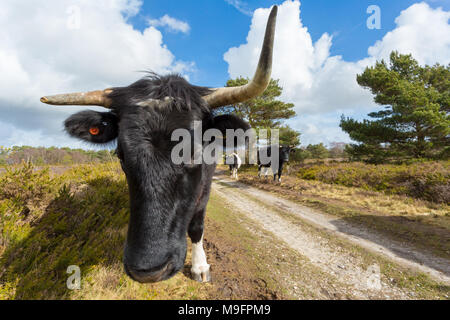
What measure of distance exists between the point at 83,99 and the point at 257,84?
240cm

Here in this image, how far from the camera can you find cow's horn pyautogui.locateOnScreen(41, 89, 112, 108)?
2.53 metres

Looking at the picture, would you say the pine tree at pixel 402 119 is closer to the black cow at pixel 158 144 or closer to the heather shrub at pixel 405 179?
the heather shrub at pixel 405 179

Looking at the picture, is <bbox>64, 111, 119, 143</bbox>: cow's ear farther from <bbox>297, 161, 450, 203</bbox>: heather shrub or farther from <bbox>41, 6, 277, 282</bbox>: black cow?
<bbox>297, 161, 450, 203</bbox>: heather shrub

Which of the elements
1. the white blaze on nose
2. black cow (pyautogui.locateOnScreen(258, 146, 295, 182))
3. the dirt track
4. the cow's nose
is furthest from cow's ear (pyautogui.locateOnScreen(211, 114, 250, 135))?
black cow (pyautogui.locateOnScreen(258, 146, 295, 182))

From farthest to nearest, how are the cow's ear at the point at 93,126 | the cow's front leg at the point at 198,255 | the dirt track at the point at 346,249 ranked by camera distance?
the dirt track at the point at 346,249
the cow's front leg at the point at 198,255
the cow's ear at the point at 93,126

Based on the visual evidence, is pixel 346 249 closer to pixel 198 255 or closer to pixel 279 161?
pixel 198 255

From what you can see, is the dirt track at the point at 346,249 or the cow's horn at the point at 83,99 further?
the dirt track at the point at 346,249

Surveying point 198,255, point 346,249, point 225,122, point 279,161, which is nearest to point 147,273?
point 198,255

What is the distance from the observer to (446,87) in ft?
64.7

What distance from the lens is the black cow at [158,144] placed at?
5.59 feet

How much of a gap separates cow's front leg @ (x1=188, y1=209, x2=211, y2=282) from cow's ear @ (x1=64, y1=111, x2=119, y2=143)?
6.37ft

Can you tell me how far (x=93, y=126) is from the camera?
2.86 m

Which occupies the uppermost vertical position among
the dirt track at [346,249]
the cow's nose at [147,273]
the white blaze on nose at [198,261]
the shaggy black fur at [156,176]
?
the shaggy black fur at [156,176]

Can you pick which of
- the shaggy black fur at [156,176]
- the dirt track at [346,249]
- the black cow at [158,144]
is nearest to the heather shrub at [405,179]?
the dirt track at [346,249]
